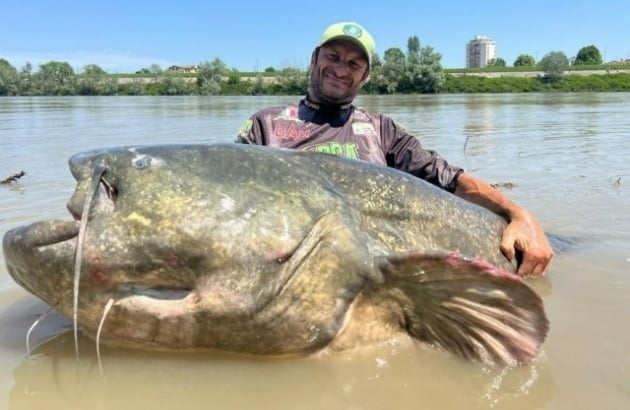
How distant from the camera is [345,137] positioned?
13.8 ft

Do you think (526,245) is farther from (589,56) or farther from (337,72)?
(589,56)

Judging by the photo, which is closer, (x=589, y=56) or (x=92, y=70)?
(x=92, y=70)

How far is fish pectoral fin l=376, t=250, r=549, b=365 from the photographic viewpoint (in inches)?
91.6

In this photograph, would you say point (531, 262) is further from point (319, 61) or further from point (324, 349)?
point (319, 61)

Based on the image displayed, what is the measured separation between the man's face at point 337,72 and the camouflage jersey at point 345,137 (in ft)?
0.30

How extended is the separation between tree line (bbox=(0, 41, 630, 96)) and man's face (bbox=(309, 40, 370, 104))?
54833 mm

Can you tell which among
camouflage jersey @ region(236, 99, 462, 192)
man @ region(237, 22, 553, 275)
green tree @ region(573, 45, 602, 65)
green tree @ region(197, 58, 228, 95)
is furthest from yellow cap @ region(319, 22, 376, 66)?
green tree @ region(573, 45, 602, 65)

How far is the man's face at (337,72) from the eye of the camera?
14.1 feet

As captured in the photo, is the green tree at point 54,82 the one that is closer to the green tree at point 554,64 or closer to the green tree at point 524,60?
the green tree at point 554,64

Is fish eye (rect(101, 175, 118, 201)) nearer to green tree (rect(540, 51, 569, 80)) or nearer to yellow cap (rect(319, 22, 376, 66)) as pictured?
yellow cap (rect(319, 22, 376, 66))

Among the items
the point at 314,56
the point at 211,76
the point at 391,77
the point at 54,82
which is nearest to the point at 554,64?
the point at 391,77

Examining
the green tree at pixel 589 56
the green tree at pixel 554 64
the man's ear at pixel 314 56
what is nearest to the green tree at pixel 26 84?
the green tree at pixel 554 64

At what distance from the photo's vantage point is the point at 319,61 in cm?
439

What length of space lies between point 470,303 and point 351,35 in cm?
240
